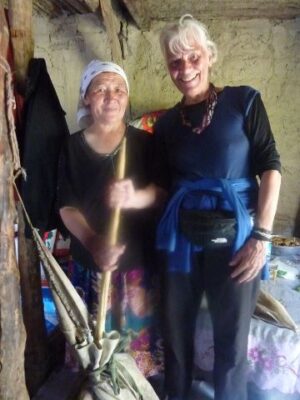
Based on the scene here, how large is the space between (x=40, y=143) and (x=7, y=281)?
493 mm

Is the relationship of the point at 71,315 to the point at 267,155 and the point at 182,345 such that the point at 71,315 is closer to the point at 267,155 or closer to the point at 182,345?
the point at 182,345

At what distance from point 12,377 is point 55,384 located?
66 centimetres

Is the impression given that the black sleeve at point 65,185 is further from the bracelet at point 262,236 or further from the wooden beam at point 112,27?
the wooden beam at point 112,27

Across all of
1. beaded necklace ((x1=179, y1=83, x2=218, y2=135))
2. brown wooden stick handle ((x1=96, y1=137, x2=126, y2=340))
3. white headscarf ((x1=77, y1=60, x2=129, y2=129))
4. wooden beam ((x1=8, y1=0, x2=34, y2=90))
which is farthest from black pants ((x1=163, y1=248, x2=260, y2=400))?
wooden beam ((x1=8, y1=0, x2=34, y2=90))

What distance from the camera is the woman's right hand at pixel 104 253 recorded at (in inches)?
47.7

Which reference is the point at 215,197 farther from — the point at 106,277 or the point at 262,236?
the point at 106,277

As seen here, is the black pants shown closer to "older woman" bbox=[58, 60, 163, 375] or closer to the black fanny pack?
the black fanny pack

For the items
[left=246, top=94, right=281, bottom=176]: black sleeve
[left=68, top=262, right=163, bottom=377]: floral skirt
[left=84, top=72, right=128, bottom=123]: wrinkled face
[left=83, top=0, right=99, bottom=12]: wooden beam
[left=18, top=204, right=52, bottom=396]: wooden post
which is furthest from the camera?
[left=83, top=0, right=99, bottom=12]: wooden beam

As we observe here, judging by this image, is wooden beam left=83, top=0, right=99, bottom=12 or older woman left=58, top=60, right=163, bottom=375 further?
wooden beam left=83, top=0, right=99, bottom=12

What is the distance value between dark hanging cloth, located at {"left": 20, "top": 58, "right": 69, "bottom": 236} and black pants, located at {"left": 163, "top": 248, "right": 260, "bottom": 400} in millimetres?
512

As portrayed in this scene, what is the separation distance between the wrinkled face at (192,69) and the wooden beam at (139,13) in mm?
919

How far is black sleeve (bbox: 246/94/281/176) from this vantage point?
109 centimetres

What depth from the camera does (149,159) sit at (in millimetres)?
1276

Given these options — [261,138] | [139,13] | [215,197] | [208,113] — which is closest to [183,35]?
[208,113]
